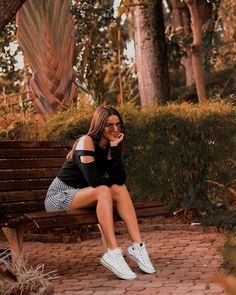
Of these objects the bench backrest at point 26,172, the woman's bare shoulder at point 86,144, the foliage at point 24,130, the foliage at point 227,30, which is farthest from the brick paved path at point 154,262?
the foliage at point 227,30

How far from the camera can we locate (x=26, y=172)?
5.97 meters

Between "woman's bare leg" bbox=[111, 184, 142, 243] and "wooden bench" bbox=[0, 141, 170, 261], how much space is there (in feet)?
0.47

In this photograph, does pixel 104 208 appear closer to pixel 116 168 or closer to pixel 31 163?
pixel 116 168

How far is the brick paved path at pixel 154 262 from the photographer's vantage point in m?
4.58

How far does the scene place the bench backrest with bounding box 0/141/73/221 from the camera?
5.59 metres

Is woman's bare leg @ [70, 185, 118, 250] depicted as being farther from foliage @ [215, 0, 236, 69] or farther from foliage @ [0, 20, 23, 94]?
foliage @ [215, 0, 236, 69]

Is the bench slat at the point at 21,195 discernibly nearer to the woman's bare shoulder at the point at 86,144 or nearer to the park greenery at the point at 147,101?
the woman's bare shoulder at the point at 86,144

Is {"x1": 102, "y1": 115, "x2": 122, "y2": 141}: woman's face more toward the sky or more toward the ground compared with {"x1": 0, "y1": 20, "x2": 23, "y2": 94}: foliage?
more toward the ground

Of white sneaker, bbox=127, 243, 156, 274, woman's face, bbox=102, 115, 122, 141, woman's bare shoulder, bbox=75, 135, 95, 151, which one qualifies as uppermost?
woman's face, bbox=102, 115, 122, 141

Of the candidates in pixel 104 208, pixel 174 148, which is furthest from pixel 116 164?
pixel 174 148

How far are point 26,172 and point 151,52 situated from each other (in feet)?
22.2

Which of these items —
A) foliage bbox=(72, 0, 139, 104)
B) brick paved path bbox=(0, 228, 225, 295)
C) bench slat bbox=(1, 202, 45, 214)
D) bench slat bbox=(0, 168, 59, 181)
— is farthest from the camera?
foliage bbox=(72, 0, 139, 104)

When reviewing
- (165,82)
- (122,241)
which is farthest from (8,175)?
(165,82)

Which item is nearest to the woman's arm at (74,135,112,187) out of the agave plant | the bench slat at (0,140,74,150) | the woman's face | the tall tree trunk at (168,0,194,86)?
the woman's face
